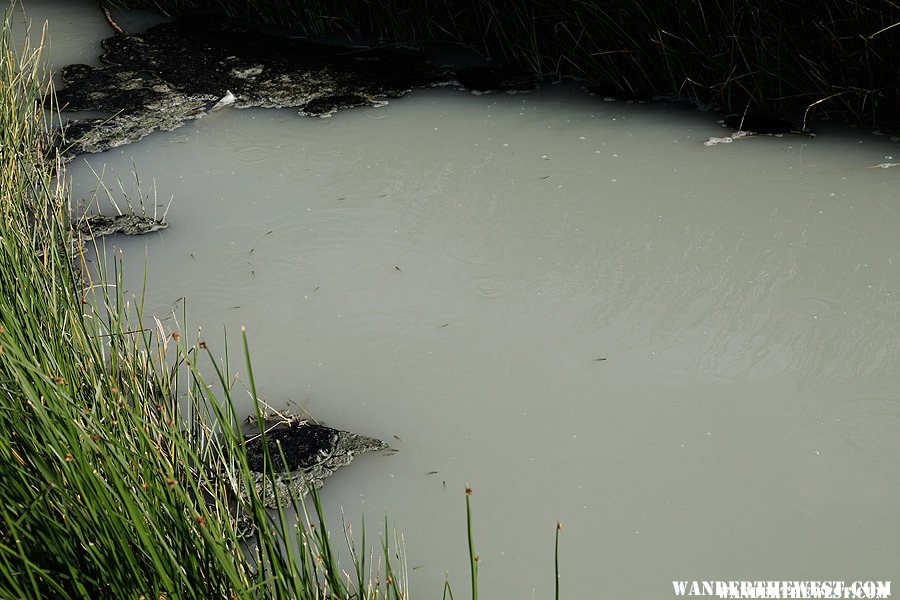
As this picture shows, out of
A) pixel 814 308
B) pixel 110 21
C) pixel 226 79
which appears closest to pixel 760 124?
pixel 814 308

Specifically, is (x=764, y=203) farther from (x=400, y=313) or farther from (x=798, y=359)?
(x=400, y=313)

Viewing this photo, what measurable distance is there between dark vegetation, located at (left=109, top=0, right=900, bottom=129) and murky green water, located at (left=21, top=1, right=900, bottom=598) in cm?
16

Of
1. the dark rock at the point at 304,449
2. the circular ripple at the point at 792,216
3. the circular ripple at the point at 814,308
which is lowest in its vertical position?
the dark rock at the point at 304,449

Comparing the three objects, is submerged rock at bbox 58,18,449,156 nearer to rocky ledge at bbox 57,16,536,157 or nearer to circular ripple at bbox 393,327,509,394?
rocky ledge at bbox 57,16,536,157

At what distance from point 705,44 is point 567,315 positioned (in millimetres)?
1435

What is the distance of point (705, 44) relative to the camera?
335cm

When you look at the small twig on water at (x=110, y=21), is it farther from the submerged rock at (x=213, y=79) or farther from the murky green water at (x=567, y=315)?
the murky green water at (x=567, y=315)

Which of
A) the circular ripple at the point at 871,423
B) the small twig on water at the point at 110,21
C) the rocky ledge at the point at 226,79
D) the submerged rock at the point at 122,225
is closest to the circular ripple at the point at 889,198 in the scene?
the circular ripple at the point at 871,423

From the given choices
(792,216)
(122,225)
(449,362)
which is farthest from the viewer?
(122,225)

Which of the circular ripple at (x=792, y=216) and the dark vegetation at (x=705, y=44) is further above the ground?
the dark vegetation at (x=705, y=44)

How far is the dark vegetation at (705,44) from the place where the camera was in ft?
10.2

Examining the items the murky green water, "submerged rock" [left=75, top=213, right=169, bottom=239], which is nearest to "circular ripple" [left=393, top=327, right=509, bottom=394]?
the murky green water

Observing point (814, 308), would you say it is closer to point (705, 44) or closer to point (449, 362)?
point (449, 362)

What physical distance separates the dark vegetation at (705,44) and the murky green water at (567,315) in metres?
0.16
